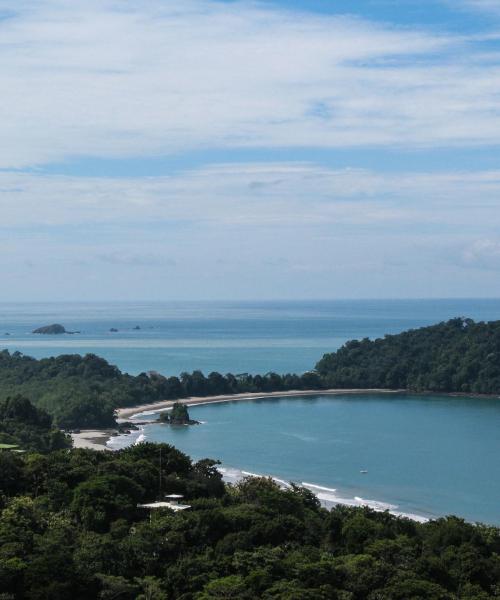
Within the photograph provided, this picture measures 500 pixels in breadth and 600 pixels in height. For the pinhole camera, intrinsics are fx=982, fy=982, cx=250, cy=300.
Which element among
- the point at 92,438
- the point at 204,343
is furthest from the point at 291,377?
the point at 204,343

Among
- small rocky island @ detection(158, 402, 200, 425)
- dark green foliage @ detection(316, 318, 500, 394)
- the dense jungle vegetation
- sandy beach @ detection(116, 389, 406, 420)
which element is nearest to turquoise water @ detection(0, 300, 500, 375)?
dark green foliage @ detection(316, 318, 500, 394)

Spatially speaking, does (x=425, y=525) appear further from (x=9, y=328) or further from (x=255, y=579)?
(x=9, y=328)

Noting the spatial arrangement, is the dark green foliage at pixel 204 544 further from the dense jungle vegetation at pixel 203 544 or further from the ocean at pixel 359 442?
the ocean at pixel 359 442

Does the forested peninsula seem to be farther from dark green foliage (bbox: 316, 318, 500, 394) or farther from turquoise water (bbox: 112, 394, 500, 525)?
turquoise water (bbox: 112, 394, 500, 525)

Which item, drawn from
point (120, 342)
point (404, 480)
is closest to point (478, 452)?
point (404, 480)

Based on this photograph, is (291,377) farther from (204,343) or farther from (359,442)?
(204,343)

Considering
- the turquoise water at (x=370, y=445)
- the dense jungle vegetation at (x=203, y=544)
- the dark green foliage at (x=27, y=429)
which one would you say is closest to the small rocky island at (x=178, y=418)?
the turquoise water at (x=370, y=445)
